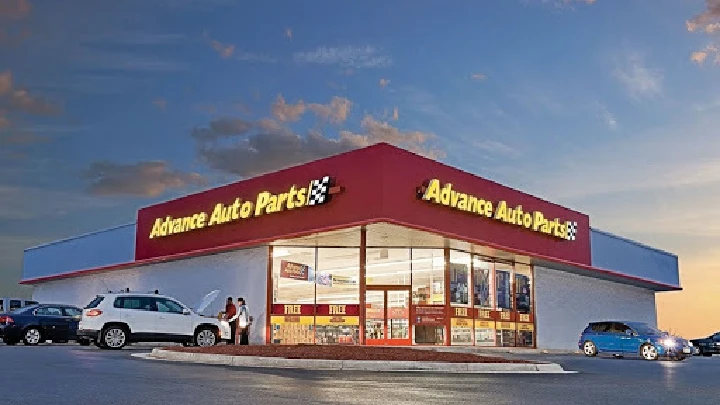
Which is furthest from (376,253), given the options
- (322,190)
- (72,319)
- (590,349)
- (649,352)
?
(72,319)

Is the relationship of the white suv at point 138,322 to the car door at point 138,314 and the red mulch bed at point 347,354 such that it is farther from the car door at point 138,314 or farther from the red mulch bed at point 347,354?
the red mulch bed at point 347,354

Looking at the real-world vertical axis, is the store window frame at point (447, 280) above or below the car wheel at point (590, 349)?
above

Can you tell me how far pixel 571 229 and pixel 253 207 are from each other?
47.3 feet

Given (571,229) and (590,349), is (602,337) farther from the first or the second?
(571,229)

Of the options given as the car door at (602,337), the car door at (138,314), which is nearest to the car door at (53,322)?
the car door at (138,314)

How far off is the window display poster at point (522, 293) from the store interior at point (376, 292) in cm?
376

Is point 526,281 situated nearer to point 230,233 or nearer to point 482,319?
point 482,319

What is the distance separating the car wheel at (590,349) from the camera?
30625 millimetres

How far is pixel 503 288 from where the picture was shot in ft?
107

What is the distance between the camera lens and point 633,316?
43312 millimetres

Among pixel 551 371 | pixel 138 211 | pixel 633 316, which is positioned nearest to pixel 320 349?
pixel 551 371

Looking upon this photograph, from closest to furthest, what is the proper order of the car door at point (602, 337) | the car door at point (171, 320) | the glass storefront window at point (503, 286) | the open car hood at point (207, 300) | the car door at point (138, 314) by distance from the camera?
the car door at point (138, 314), the car door at point (171, 320), the car door at point (602, 337), the open car hood at point (207, 300), the glass storefront window at point (503, 286)

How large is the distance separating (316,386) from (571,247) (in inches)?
983

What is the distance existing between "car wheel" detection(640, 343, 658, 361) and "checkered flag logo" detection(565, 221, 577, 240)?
20.9 ft
